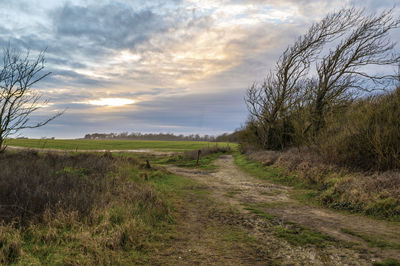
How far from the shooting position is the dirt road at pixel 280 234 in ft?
15.2

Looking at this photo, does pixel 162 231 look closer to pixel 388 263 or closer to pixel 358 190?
pixel 388 263

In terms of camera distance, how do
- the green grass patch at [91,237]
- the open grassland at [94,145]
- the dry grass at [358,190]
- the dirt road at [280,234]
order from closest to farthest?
1. the green grass patch at [91,237]
2. the dirt road at [280,234]
3. the dry grass at [358,190]
4. the open grassland at [94,145]

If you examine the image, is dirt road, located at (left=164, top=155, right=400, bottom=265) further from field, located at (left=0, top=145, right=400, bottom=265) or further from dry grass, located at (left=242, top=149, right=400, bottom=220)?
dry grass, located at (left=242, top=149, right=400, bottom=220)

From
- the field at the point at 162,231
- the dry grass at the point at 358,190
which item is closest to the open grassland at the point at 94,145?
the dry grass at the point at 358,190

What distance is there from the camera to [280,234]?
5.84m

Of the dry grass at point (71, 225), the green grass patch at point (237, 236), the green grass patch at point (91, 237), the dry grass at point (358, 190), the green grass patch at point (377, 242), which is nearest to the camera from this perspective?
the green grass patch at point (91, 237)

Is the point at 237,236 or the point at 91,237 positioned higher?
the point at 91,237

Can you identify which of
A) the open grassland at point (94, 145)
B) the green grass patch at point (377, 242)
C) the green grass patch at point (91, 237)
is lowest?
the green grass patch at point (377, 242)

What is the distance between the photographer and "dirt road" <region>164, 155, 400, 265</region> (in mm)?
4629

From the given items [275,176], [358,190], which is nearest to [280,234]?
[358,190]

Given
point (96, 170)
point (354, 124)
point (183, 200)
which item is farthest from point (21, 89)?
point (354, 124)


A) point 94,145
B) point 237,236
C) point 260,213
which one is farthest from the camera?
point 94,145

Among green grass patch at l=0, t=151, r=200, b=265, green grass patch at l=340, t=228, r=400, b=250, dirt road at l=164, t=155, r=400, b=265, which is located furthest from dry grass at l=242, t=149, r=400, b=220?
green grass patch at l=0, t=151, r=200, b=265

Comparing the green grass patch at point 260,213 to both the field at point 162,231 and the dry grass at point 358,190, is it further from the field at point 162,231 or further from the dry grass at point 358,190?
the dry grass at point 358,190
